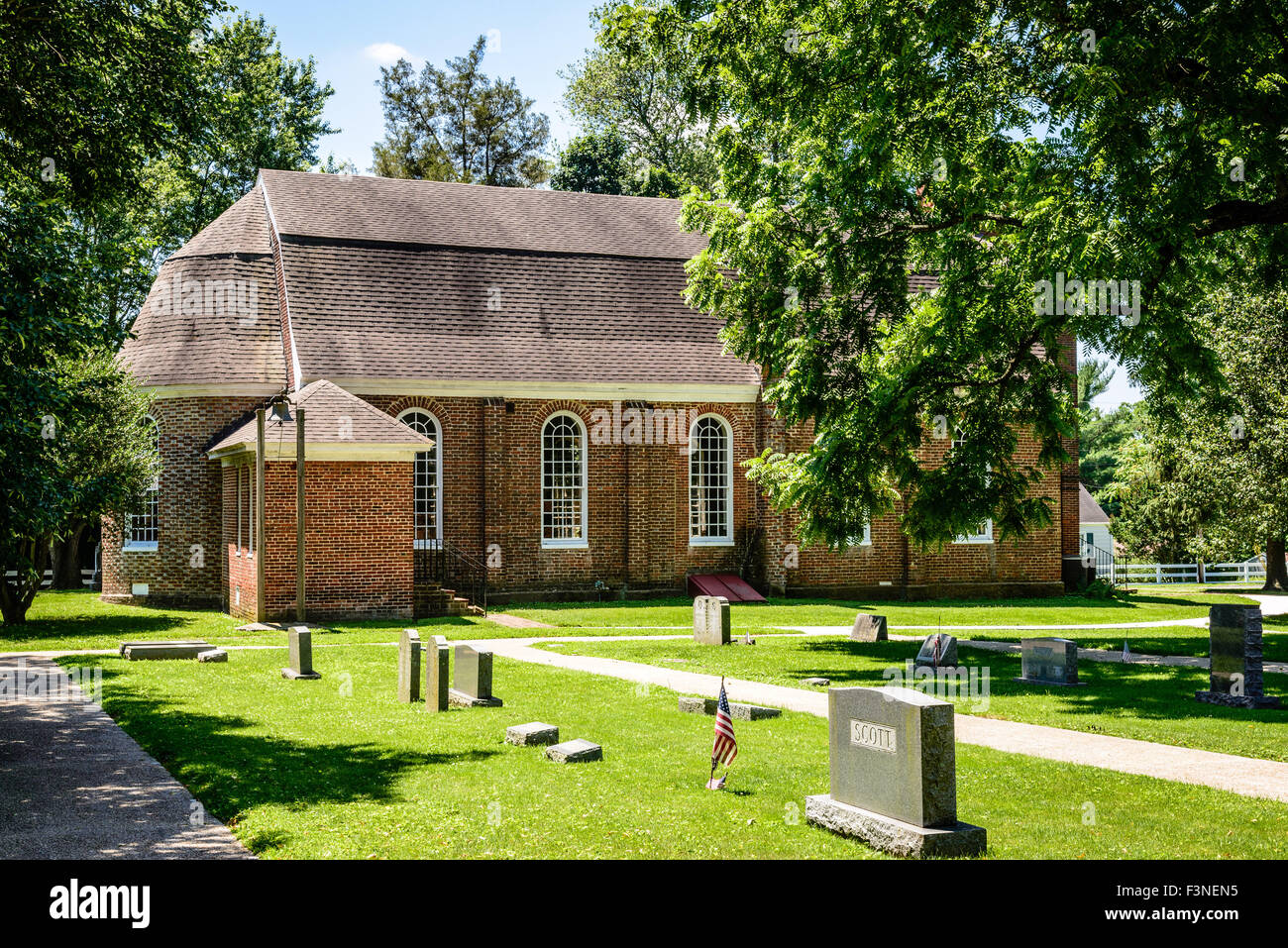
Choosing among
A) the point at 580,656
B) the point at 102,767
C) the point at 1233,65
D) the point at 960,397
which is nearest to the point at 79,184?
the point at 102,767

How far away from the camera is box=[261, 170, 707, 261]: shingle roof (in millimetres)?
32875

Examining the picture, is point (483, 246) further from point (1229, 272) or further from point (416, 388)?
point (1229, 272)

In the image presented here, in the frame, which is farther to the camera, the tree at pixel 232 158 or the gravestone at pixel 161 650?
the tree at pixel 232 158

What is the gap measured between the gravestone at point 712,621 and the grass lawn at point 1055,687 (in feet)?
1.27

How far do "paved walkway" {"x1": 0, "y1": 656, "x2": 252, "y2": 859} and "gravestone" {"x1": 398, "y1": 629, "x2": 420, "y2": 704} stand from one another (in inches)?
136

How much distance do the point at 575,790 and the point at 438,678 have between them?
4.97 metres

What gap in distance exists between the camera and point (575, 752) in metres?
11.1

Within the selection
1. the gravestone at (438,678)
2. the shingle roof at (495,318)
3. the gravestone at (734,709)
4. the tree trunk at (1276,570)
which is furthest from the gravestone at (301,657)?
the tree trunk at (1276,570)

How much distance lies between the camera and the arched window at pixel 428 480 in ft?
100.0

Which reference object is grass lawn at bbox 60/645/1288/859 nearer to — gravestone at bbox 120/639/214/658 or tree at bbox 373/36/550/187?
gravestone at bbox 120/639/214/658

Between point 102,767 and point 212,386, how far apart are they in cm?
2041

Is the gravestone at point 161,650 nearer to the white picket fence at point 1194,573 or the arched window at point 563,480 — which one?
the arched window at point 563,480

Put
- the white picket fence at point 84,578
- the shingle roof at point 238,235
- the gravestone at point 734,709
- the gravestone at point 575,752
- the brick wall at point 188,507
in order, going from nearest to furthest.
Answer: the gravestone at point 575,752 < the gravestone at point 734,709 < the brick wall at point 188,507 < the shingle roof at point 238,235 < the white picket fence at point 84,578

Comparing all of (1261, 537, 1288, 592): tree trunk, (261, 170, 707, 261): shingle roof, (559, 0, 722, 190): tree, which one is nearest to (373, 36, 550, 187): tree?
(559, 0, 722, 190): tree
